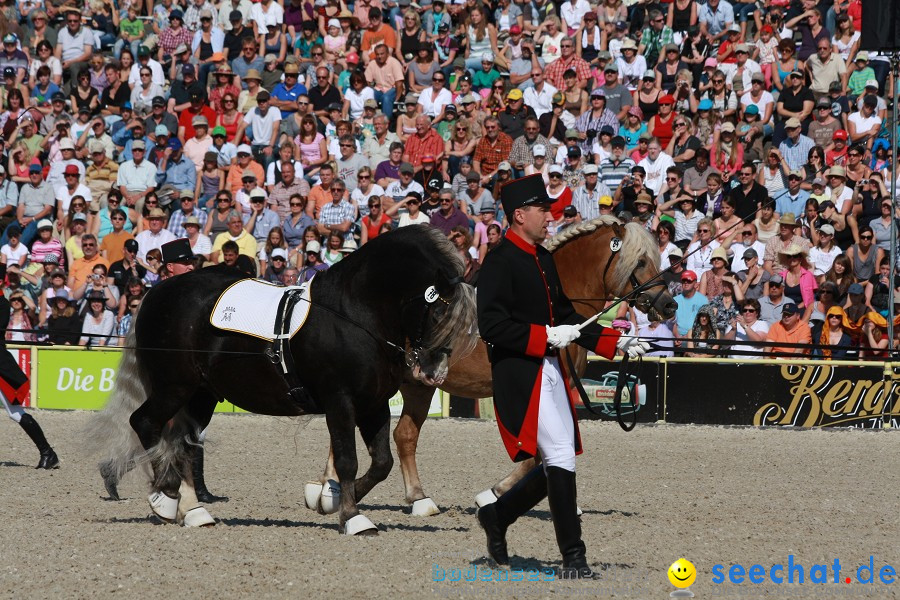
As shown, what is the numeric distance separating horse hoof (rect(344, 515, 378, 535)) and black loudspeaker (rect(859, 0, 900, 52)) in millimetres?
7981

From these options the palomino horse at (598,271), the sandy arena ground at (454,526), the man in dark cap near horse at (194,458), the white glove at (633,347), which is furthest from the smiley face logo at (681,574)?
the man in dark cap near horse at (194,458)

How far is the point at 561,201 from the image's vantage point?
53.7 ft

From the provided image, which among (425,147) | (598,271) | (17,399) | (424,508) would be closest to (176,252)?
(17,399)

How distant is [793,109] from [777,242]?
2.78 meters

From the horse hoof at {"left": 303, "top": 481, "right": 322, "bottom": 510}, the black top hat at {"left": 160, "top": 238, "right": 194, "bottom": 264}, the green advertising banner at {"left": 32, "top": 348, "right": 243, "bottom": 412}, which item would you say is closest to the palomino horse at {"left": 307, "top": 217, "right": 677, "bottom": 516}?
the horse hoof at {"left": 303, "top": 481, "right": 322, "bottom": 510}

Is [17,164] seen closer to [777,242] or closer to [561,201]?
[561,201]

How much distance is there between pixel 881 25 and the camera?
14.0 meters

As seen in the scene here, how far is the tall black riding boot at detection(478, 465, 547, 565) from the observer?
6762mm

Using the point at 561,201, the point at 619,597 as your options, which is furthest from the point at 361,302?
the point at 561,201

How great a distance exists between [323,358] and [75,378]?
909cm

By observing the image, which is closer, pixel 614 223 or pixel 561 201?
pixel 614 223

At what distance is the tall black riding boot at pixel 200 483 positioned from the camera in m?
9.43

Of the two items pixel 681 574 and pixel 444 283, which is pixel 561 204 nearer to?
pixel 444 283

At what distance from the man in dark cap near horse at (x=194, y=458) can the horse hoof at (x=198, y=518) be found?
1.78ft
